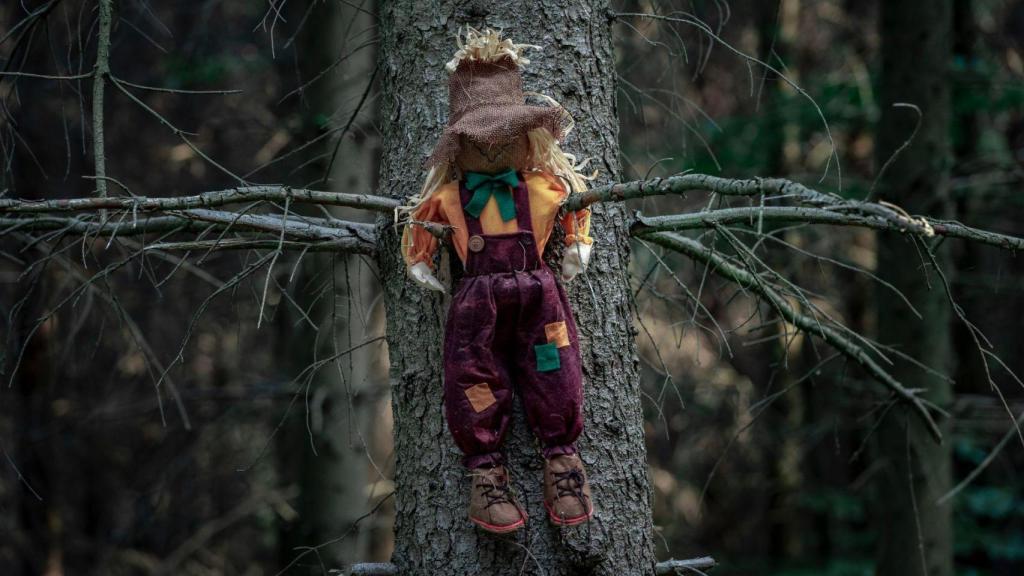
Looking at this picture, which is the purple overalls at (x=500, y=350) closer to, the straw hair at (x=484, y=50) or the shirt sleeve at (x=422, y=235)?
the shirt sleeve at (x=422, y=235)

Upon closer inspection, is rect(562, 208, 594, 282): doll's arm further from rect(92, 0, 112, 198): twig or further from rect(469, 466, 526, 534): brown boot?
rect(92, 0, 112, 198): twig

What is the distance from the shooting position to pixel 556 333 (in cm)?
225

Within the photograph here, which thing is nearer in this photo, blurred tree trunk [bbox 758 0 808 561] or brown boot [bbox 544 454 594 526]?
brown boot [bbox 544 454 594 526]

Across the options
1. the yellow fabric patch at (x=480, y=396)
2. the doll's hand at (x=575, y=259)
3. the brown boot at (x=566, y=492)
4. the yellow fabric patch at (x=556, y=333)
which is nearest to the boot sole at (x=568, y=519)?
the brown boot at (x=566, y=492)

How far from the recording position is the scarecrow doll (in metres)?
2.22

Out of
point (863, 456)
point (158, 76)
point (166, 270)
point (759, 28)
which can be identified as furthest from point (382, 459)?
point (759, 28)

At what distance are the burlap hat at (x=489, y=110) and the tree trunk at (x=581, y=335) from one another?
17cm

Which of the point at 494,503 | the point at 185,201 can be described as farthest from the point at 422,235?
the point at 494,503

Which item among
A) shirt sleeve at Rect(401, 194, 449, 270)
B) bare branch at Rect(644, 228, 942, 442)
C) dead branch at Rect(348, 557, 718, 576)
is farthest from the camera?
bare branch at Rect(644, 228, 942, 442)

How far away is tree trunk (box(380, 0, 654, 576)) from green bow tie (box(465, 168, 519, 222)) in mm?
263

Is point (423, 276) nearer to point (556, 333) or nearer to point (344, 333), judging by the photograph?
point (556, 333)

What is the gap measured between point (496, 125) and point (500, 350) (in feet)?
1.86

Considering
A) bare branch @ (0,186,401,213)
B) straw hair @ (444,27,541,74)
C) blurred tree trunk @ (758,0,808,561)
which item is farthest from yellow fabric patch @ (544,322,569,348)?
blurred tree trunk @ (758,0,808,561)

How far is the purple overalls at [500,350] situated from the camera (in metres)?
2.22
